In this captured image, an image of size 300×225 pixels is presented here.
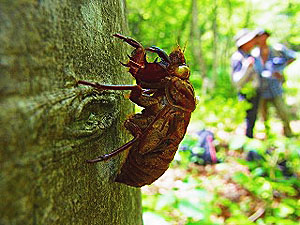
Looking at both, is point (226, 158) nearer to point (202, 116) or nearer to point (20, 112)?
point (202, 116)

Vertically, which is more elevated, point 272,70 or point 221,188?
point 272,70

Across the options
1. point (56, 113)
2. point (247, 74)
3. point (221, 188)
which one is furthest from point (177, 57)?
point (247, 74)

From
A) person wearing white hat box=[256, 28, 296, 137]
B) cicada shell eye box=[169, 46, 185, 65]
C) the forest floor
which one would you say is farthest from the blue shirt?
cicada shell eye box=[169, 46, 185, 65]

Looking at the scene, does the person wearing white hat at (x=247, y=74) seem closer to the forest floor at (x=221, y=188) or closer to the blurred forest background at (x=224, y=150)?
the blurred forest background at (x=224, y=150)

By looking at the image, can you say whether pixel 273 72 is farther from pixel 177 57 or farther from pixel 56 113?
pixel 56 113

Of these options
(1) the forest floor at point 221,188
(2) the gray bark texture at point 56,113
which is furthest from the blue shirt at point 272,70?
(2) the gray bark texture at point 56,113

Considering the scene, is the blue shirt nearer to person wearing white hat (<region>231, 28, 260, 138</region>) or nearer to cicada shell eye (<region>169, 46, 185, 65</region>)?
person wearing white hat (<region>231, 28, 260, 138</region>)
